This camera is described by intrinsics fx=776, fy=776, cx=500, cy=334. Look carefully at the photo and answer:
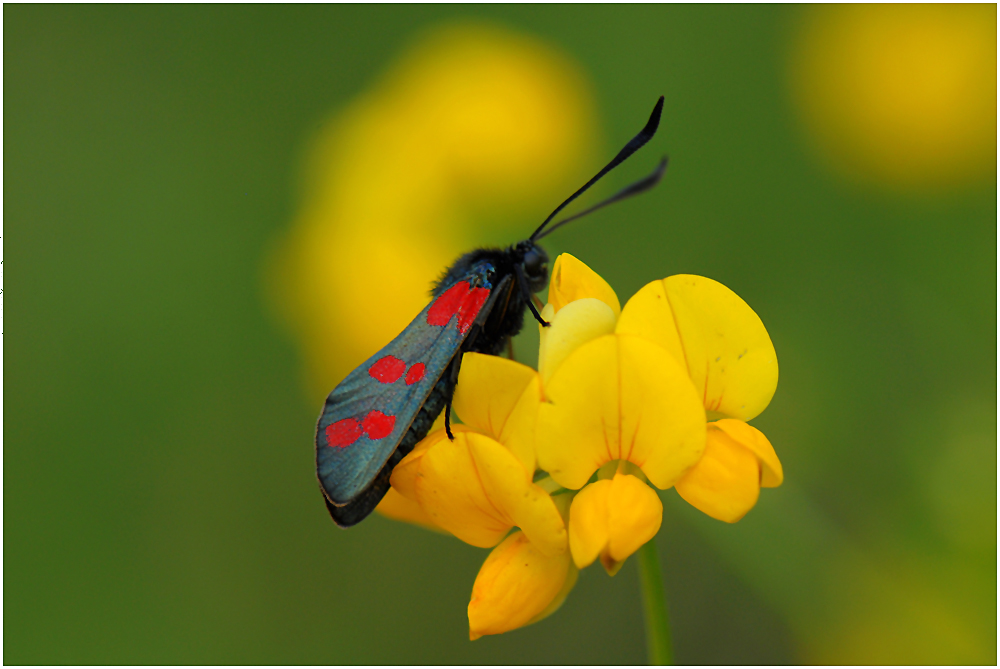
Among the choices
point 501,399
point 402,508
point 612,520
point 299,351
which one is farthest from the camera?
point 299,351

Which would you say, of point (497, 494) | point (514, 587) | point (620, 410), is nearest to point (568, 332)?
point (620, 410)

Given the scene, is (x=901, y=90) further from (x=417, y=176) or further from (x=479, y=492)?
(x=479, y=492)

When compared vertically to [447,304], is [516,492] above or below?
below

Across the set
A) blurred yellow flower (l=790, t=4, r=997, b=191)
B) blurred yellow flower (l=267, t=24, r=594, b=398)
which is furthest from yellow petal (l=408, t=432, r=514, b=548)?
blurred yellow flower (l=790, t=4, r=997, b=191)

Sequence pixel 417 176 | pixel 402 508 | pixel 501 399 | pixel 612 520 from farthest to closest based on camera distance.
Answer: pixel 417 176, pixel 402 508, pixel 501 399, pixel 612 520

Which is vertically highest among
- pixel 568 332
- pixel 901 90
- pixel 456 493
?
pixel 901 90

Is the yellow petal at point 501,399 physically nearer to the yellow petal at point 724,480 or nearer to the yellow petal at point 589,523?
the yellow petal at point 589,523

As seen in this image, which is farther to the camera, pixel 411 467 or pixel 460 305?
pixel 460 305

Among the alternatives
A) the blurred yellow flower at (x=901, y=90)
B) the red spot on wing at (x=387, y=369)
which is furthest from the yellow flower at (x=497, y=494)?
the blurred yellow flower at (x=901, y=90)
